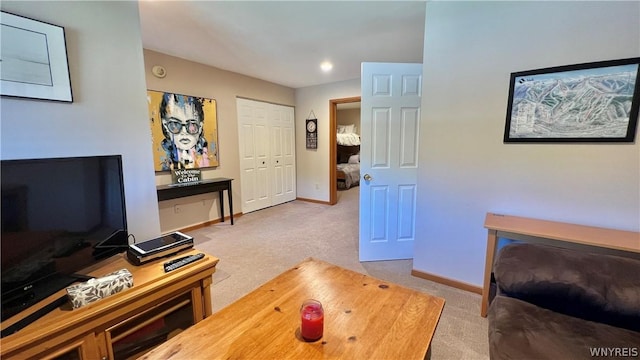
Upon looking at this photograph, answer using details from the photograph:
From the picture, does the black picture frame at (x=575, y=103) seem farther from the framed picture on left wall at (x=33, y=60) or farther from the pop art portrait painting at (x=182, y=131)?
the pop art portrait painting at (x=182, y=131)

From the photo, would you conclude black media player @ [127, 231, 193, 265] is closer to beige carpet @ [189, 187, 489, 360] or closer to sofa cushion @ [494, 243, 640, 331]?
beige carpet @ [189, 187, 489, 360]

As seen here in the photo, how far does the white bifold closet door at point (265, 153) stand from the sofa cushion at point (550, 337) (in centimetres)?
388

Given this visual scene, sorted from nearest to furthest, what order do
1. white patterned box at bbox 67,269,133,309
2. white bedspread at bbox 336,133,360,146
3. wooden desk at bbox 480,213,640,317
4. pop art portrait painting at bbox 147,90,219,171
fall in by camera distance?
white patterned box at bbox 67,269,133,309, wooden desk at bbox 480,213,640,317, pop art portrait painting at bbox 147,90,219,171, white bedspread at bbox 336,133,360,146

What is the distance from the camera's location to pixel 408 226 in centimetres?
276

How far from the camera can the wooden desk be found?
1.47 m

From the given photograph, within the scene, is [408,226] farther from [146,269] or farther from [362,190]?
[146,269]

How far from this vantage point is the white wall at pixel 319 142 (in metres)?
4.82

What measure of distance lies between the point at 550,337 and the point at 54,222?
2184 mm

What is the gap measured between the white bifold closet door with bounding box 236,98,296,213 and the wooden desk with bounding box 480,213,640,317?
3556 millimetres

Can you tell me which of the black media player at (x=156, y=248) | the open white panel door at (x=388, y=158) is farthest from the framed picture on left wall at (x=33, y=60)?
the open white panel door at (x=388, y=158)

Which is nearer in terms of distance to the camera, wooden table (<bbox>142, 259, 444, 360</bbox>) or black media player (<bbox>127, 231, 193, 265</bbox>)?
wooden table (<bbox>142, 259, 444, 360</bbox>)

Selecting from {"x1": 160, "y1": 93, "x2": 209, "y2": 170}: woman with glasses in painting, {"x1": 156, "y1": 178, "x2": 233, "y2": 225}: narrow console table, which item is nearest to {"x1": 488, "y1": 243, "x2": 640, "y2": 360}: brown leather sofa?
{"x1": 156, "y1": 178, "x2": 233, "y2": 225}: narrow console table

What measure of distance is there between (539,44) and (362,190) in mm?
1731

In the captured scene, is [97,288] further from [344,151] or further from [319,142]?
[344,151]
